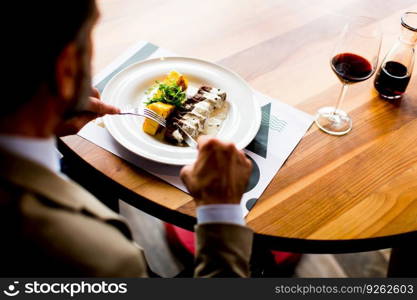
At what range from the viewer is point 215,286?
0.93 m

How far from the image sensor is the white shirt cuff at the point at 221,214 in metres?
0.94

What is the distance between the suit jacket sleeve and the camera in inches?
35.9

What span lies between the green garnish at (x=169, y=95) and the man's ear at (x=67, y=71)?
516 millimetres

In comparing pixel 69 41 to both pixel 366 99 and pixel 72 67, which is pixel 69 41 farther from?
pixel 366 99

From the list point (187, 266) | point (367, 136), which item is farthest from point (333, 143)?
point (187, 266)

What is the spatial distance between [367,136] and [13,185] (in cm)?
96

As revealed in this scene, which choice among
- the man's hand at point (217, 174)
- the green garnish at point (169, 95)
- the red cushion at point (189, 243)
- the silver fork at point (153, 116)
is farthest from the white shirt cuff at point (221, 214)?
the red cushion at point (189, 243)

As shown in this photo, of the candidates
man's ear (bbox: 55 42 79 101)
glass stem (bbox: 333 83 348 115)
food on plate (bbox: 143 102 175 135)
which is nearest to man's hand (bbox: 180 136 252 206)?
food on plate (bbox: 143 102 175 135)

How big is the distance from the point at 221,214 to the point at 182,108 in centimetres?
42

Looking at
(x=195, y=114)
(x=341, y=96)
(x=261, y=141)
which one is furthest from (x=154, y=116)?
(x=341, y=96)

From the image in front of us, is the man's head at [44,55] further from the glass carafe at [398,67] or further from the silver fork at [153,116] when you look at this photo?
the glass carafe at [398,67]

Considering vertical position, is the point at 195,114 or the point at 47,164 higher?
the point at 47,164

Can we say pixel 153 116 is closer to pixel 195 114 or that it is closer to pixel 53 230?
pixel 195 114

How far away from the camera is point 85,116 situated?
1.17 meters
